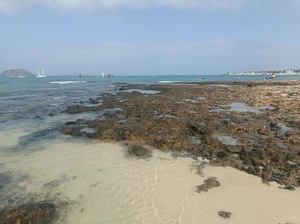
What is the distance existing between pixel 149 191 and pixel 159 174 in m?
0.91

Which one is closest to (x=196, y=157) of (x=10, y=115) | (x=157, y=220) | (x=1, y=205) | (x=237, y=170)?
(x=237, y=170)

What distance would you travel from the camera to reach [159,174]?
614 centimetres

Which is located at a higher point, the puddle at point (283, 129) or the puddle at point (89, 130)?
the puddle at point (283, 129)

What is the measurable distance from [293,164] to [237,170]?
1.87 m

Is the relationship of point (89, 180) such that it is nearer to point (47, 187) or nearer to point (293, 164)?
point (47, 187)

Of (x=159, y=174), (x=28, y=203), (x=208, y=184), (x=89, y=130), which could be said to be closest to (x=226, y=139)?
(x=208, y=184)

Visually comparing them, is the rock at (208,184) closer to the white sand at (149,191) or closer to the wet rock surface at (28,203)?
the white sand at (149,191)

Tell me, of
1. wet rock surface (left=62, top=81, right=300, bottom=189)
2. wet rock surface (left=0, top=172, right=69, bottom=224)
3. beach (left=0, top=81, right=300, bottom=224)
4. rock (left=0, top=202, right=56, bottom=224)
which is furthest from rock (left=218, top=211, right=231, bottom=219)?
rock (left=0, top=202, right=56, bottom=224)

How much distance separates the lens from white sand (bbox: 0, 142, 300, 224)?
14.4 ft

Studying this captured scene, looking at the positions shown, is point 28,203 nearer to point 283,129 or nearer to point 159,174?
point 159,174

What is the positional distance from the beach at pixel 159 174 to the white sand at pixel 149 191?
2 cm

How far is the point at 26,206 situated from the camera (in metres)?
4.70

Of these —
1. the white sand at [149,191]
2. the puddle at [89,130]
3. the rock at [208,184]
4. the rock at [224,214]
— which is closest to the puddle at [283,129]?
the white sand at [149,191]

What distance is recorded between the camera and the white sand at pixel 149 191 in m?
4.39
